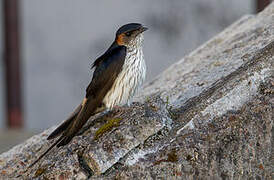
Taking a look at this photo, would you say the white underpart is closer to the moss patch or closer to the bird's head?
the bird's head

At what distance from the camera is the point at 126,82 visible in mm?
3668

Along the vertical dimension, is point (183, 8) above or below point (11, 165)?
below

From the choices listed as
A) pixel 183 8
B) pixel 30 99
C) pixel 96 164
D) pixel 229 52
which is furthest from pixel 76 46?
pixel 96 164

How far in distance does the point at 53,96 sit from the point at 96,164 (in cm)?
669

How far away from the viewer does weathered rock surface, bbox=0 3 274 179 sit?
9.68 feet

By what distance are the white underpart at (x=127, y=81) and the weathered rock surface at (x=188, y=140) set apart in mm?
138

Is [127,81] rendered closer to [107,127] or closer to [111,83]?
[111,83]

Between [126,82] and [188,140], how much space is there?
77 cm

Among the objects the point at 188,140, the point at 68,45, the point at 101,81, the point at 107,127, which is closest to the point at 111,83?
the point at 101,81

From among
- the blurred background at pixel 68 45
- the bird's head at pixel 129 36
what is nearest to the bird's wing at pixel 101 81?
the bird's head at pixel 129 36

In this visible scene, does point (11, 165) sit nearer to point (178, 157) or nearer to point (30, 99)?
point (178, 157)

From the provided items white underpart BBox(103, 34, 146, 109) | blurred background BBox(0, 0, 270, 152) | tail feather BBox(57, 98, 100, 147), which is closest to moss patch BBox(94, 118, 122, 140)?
tail feather BBox(57, 98, 100, 147)

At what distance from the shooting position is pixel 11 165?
3.64 metres

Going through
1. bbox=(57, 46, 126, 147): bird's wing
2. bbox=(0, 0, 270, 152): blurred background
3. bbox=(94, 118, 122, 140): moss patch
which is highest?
bbox=(57, 46, 126, 147): bird's wing
